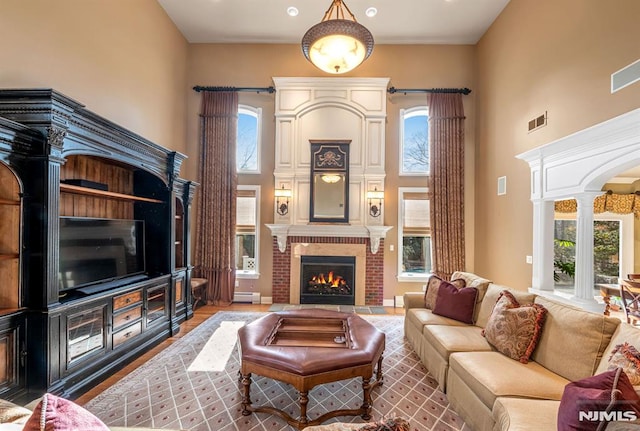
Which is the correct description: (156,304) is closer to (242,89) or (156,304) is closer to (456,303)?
(456,303)

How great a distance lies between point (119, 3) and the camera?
4.19 m

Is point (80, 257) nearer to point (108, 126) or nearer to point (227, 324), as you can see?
point (108, 126)

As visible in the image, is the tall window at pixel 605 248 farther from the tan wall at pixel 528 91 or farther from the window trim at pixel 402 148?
the window trim at pixel 402 148

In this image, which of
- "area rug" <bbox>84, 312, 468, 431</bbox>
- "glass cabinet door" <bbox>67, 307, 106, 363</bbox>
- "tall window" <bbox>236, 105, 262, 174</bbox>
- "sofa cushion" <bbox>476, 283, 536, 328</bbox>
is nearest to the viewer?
"area rug" <bbox>84, 312, 468, 431</bbox>

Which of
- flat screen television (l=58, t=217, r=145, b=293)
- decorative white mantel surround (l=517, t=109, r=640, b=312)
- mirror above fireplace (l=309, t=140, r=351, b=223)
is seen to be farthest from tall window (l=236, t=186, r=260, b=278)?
decorative white mantel surround (l=517, t=109, r=640, b=312)

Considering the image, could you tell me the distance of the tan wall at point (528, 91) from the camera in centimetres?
310

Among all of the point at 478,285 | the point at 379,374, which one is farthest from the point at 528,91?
the point at 379,374

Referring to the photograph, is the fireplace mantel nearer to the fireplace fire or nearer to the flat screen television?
the fireplace fire

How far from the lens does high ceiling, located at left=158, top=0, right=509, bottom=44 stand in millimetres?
5066

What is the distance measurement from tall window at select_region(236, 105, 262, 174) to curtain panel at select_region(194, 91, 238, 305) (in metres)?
0.29

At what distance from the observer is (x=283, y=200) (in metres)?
5.88

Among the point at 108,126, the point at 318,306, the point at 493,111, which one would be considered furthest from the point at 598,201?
the point at 108,126

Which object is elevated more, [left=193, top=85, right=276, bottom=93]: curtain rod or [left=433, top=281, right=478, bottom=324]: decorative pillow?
[left=193, top=85, right=276, bottom=93]: curtain rod

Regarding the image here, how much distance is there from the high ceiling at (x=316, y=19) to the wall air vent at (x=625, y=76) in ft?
9.56
